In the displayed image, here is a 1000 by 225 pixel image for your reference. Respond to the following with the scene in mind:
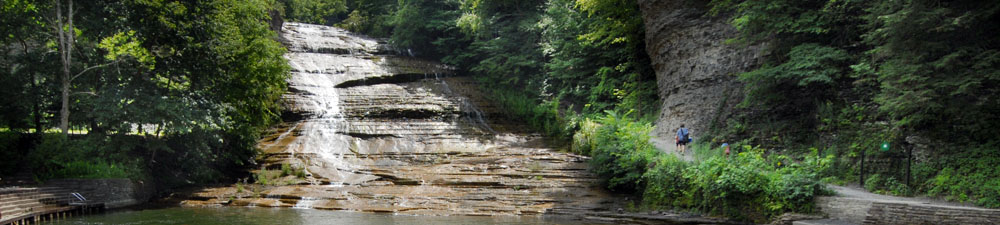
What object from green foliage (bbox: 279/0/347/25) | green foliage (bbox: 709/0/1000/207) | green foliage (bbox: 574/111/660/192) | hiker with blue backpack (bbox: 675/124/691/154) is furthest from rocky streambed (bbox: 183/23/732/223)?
green foliage (bbox: 279/0/347/25)

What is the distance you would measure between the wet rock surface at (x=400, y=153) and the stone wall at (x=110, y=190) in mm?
1514

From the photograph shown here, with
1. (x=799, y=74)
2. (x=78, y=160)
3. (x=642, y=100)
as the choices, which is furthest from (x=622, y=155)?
(x=78, y=160)

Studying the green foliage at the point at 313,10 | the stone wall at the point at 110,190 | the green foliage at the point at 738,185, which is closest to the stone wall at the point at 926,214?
the green foliage at the point at 738,185

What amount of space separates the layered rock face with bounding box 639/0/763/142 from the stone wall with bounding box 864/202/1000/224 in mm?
8034

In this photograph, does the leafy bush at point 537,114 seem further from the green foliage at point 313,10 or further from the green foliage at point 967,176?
the green foliage at point 313,10

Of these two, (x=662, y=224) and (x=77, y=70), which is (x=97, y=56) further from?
(x=662, y=224)

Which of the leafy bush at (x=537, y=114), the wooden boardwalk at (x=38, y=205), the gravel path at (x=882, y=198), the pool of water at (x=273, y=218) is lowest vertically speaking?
the pool of water at (x=273, y=218)

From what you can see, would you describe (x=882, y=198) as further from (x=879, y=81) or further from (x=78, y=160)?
(x=78, y=160)

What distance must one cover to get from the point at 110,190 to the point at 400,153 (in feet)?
30.2

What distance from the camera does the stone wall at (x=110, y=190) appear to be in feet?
53.9

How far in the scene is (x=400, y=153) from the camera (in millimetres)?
23250

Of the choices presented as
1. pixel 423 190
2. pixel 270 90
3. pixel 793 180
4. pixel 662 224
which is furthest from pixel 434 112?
pixel 793 180

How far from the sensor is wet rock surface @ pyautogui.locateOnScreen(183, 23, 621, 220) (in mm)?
17266

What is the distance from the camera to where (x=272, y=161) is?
70.5ft
